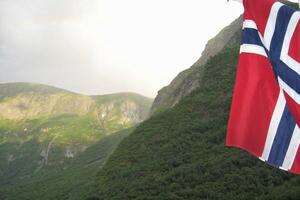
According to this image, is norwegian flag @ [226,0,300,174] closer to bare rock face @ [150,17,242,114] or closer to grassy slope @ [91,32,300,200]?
grassy slope @ [91,32,300,200]

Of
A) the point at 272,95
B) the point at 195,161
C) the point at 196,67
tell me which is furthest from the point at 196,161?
the point at 196,67

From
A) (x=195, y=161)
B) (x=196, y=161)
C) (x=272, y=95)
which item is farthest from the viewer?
(x=195, y=161)

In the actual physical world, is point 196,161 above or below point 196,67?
below

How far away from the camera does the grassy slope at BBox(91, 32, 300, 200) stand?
148 ft

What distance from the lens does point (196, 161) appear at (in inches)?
2283

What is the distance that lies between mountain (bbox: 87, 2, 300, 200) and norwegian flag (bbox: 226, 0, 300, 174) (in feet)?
88.1

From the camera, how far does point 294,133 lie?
11422 mm

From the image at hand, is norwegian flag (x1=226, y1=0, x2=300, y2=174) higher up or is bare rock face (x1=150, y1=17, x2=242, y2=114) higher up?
norwegian flag (x1=226, y1=0, x2=300, y2=174)

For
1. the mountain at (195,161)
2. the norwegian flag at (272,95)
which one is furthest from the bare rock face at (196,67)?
the norwegian flag at (272,95)

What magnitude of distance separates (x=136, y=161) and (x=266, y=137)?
2291 inches

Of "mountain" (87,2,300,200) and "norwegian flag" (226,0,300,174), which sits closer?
"norwegian flag" (226,0,300,174)

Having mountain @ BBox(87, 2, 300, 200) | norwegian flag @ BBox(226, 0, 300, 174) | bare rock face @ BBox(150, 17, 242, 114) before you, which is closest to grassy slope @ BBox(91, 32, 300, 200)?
mountain @ BBox(87, 2, 300, 200)

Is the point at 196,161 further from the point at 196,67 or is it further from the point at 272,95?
the point at 196,67

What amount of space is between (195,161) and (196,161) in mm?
507
